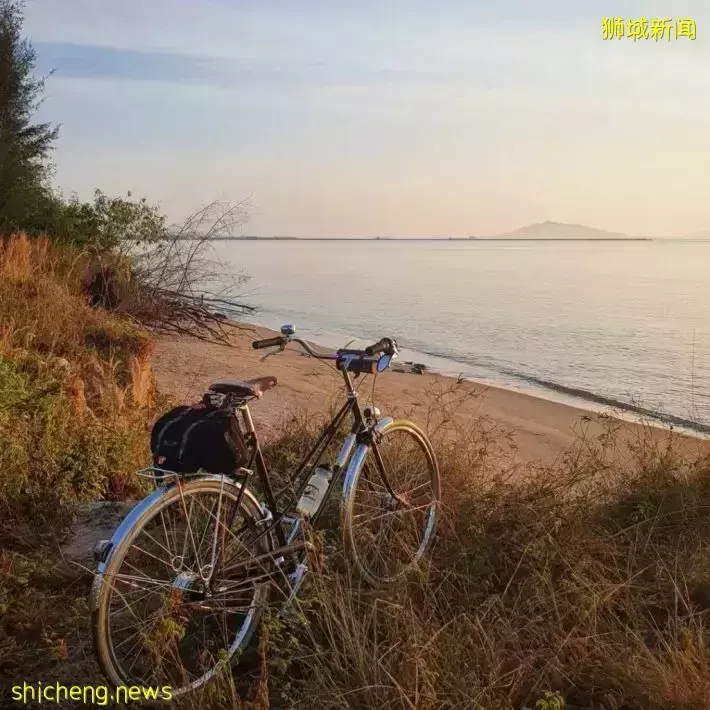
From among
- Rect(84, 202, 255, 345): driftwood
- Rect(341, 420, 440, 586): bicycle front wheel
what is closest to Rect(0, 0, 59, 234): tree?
Rect(84, 202, 255, 345): driftwood

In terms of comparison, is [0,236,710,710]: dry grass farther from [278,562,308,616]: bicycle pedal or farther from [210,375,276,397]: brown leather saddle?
[210,375,276,397]: brown leather saddle

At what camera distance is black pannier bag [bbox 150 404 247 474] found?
2781mm

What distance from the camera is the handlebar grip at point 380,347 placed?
11.9 feet

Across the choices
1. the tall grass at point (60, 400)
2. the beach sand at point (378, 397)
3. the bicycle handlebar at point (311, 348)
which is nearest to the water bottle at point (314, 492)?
the bicycle handlebar at point (311, 348)

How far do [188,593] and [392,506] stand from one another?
141cm

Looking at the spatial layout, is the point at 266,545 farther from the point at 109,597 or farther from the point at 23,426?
the point at 23,426

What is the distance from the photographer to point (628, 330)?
2180 cm

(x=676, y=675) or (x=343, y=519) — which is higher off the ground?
(x=343, y=519)

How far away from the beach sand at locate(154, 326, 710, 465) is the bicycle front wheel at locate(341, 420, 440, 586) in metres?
2.66

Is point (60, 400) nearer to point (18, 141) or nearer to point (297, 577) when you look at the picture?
point (297, 577)

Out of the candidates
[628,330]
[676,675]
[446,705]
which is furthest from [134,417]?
[628,330]

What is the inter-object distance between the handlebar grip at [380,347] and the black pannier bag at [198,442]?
37.0 inches

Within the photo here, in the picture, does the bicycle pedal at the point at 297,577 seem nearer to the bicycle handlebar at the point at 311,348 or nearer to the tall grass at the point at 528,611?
the tall grass at the point at 528,611

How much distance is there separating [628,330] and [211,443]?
20874 millimetres
